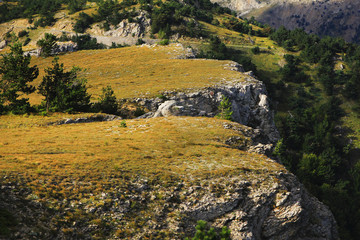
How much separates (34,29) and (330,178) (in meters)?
208

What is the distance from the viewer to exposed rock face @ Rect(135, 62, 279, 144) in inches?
2226

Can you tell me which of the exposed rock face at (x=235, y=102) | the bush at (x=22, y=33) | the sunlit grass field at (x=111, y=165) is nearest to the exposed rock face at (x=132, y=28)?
the bush at (x=22, y=33)

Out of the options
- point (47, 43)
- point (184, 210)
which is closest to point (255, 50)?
point (47, 43)

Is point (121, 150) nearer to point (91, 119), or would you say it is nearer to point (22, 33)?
point (91, 119)

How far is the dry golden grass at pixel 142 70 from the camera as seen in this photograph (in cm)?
6322

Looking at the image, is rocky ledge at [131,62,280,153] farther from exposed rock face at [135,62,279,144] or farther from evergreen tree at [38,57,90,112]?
evergreen tree at [38,57,90,112]

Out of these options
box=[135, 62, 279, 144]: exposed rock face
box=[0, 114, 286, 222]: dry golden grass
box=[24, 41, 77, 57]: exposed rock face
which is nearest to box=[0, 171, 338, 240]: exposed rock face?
box=[0, 114, 286, 222]: dry golden grass

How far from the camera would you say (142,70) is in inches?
3059

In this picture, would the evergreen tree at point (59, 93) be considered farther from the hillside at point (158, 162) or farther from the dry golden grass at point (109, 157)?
the dry golden grass at point (109, 157)

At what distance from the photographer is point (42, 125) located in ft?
130

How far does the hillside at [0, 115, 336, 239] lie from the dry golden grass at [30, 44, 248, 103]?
26.6 meters

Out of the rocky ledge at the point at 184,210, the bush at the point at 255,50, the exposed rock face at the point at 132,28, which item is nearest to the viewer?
the rocky ledge at the point at 184,210

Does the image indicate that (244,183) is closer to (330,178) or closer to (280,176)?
(280,176)

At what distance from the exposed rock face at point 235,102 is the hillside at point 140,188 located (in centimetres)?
1938
